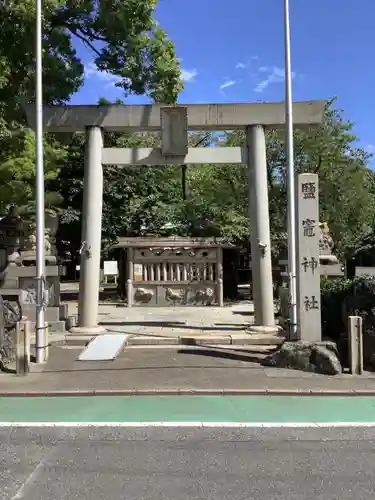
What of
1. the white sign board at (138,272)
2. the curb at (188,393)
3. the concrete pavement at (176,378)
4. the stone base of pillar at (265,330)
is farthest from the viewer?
the white sign board at (138,272)

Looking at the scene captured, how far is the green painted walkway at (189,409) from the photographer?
6652 mm

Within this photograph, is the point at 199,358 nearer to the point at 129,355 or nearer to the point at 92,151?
the point at 129,355

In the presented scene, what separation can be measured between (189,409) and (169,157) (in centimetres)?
739

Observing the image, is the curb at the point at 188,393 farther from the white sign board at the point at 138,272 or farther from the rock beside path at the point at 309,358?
the white sign board at the point at 138,272

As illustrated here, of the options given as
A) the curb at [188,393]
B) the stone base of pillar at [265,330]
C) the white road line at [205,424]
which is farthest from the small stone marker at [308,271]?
the white road line at [205,424]

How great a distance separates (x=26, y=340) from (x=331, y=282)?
26.6 ft

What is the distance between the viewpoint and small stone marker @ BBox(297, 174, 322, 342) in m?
9.69

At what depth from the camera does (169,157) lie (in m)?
13.0

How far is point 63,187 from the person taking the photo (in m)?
27.9

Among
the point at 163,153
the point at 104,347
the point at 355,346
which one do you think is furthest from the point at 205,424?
the point at 163,153

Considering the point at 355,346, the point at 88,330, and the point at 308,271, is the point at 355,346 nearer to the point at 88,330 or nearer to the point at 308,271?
the point at 308,271

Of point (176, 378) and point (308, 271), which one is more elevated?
point (308, 271)

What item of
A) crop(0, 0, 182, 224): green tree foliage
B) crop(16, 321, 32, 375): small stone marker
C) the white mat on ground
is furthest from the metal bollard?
crop(0, 0, 182, 224): green tree foliage

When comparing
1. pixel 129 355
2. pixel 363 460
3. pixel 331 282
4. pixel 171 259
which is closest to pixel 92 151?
pixel 129 355
